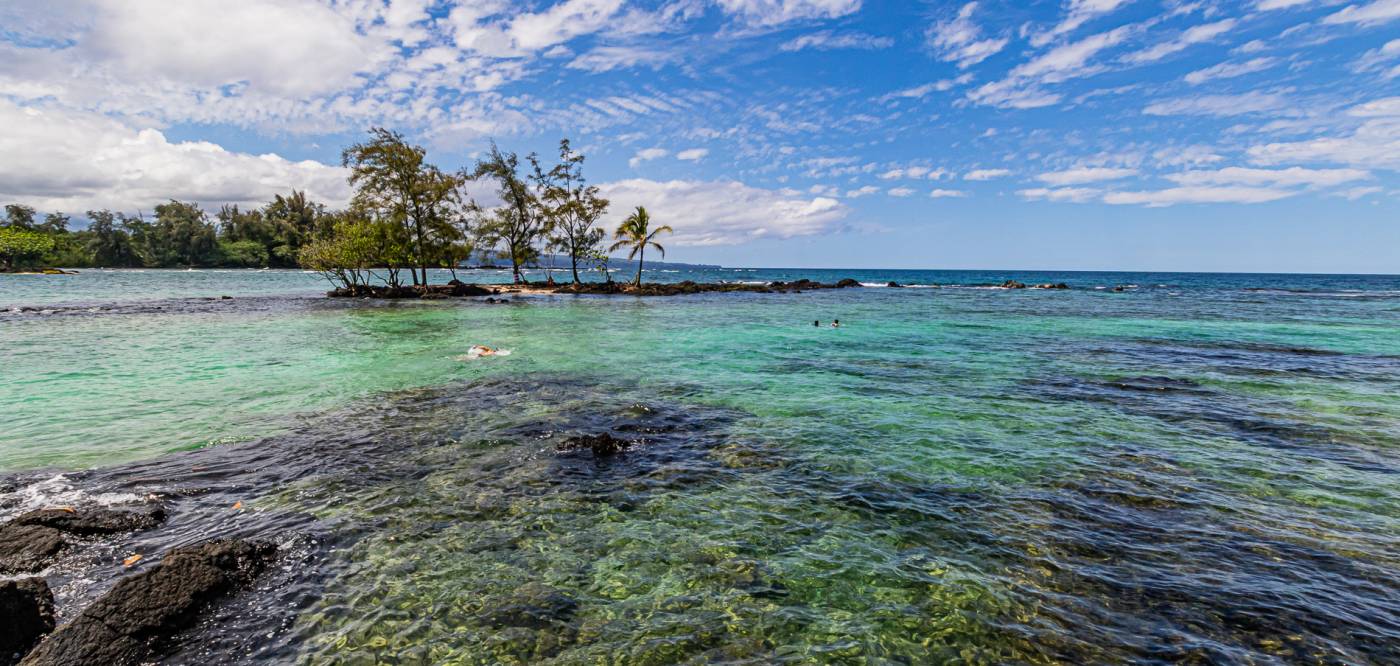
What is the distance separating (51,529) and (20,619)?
2542 mm

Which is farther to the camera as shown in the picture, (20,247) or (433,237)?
(20,247)

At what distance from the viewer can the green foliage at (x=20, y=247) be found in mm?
87500

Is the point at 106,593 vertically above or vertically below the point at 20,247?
below

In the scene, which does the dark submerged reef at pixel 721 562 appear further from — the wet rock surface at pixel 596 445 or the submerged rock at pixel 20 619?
the submerged rock at pixel 20 619

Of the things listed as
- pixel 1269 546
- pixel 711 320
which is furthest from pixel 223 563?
pixel 711 320

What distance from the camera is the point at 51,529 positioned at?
6.32m

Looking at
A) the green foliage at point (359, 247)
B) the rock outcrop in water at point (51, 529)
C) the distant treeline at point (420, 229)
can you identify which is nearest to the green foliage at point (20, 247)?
the distant treeline at point (420, 229)

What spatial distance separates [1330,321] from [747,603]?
49.3 metres

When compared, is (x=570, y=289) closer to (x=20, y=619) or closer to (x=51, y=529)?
(x=51, y=529)

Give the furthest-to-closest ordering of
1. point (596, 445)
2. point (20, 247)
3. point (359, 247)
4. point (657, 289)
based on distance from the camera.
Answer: point (20, 247) → point (657, 289) → point (359, 247) → point (596, 445)

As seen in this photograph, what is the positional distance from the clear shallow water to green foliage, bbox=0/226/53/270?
4371 inches

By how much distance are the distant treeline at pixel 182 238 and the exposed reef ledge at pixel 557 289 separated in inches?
3028

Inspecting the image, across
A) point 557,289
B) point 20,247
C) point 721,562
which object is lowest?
point 721,562

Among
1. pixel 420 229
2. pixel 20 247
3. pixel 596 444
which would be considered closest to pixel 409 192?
pixel 420 229
